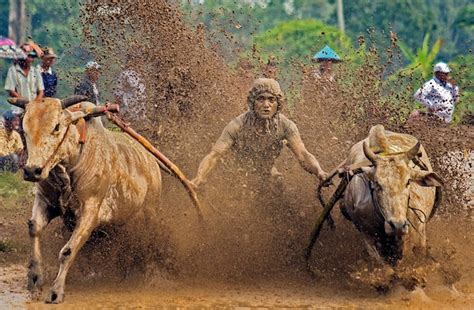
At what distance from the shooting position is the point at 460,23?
3809 centimetres

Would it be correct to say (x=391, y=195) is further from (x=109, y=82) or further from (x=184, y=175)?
(x=109, y=82)

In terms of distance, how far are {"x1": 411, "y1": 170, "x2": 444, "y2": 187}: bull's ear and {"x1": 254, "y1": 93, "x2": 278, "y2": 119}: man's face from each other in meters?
1.97

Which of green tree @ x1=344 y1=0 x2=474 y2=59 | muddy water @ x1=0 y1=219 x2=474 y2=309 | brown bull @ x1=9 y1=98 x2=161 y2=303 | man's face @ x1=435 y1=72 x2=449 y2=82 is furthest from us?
green tree @ x1=344 y1=0 x2=474 y2=59

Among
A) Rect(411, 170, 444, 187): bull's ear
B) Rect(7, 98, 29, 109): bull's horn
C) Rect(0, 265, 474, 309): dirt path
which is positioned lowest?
Rect(0, 265, 474, 309): dirt path

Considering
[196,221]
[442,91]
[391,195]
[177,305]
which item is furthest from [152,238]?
[442,91]

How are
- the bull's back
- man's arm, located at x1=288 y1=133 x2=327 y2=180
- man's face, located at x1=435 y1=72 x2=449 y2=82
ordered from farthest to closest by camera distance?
man's face, located at x1=435 y1=72 x2=449 y2=82 → man's arm, located at x1=288 y1=133 x2=327 y2=180 → the bull's back

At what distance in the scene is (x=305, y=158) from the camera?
10.2m

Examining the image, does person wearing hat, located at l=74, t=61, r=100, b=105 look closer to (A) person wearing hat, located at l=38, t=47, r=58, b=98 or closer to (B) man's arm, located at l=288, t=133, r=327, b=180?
(A) person wearing hat, located at l=38, t=47, r=58, b=98

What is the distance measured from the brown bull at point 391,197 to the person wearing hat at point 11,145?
6.52 m

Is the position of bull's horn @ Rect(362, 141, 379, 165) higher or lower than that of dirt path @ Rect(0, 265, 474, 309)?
higher

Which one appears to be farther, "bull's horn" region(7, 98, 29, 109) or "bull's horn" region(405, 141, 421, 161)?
"bull's horn" region(405, 141, 421, 161)

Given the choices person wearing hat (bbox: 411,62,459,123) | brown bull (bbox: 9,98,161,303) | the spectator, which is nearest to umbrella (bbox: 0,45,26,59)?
the spectator

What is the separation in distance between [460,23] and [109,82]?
90.4ft

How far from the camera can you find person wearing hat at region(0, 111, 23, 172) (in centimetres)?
1493
